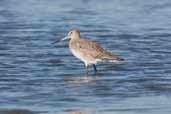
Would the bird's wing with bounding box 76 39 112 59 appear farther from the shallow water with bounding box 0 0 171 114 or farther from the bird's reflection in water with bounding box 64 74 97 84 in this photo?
the bird's reflection in water with bounding box 64 74 97 84

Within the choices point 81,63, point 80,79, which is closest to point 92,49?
point 81,63

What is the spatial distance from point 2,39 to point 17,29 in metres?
1.52

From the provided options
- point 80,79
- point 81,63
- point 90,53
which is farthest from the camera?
point 81,63

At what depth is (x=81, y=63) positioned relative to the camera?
16281 millimetres

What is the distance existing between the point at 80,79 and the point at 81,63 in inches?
73.3

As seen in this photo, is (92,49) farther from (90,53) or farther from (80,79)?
(80,79)

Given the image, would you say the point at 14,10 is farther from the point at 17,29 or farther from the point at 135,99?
the point at 135,99

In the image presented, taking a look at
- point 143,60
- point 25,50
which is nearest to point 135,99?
point 143,60

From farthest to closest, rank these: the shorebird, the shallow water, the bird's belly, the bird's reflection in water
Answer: the bird's belly, the shorebird, the bird's reflection in water, the shallow water

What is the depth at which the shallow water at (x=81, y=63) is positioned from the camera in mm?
12258

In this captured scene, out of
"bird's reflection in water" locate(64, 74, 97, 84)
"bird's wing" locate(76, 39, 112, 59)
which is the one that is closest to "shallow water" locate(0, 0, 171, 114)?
"bird's reflection in water" locate(64, 74, 97, 84)

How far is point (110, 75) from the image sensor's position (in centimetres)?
1481

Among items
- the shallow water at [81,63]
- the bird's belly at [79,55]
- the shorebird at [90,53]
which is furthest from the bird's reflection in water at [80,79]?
the bird's belly at [79,55]

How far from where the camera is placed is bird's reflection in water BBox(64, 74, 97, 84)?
14145mm
